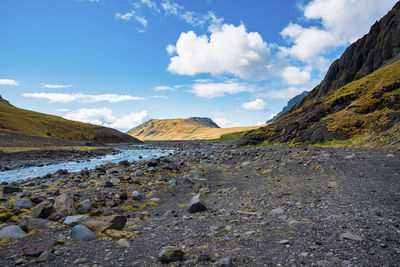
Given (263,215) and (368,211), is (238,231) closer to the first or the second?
(263,215)

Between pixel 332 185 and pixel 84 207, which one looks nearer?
pixel 84 207

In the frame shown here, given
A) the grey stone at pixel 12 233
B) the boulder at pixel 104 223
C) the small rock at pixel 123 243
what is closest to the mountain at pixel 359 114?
the boulder at pixel 104 223

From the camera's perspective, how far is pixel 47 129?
83.6 meters

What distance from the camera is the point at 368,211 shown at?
7371 millimetres

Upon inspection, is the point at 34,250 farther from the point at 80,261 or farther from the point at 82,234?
the point at 80,261

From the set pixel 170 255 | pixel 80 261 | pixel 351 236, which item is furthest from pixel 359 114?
pixel 80 261

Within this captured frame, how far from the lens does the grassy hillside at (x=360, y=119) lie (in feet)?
82.7

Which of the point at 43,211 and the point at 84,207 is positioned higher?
the point at 43,211

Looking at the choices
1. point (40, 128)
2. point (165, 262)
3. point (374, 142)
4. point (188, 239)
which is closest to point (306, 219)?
point (188, 239)

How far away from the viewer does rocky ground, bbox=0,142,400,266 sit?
5.27 m

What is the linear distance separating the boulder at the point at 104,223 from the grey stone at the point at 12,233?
1665 mm

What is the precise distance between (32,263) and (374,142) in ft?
95.8

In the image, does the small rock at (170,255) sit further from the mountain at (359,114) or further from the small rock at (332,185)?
the mountain at (359,114)

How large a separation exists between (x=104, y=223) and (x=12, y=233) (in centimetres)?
257
